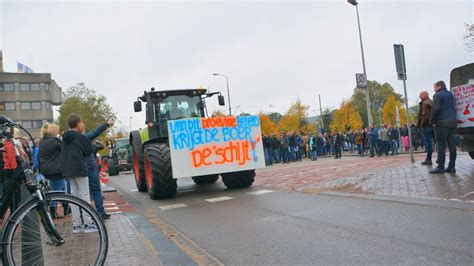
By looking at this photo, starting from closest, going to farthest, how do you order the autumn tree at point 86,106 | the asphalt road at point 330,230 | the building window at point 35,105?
the asphalt road at point 330,230
the autumn tree at point 86,106
the building window at point 35,105

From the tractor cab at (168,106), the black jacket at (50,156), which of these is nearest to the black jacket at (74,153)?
the black jacket at (50,156)

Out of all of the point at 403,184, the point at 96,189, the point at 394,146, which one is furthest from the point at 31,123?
the point at 403,184

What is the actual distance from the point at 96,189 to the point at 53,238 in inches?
158

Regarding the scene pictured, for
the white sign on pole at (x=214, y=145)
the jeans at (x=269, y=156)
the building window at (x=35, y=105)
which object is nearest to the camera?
the white sign on pole at (x=214, y=145)

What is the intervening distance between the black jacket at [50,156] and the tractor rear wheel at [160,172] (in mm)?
2211

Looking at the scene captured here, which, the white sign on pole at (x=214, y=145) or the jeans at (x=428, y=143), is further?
the jeans at (x=428, y=143)

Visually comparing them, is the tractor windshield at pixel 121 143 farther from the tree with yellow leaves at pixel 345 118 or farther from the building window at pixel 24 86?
the building window at pixel 24 86

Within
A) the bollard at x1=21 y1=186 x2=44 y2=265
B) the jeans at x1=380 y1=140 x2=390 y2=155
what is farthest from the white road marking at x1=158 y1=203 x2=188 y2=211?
the jeans at x1=380 y1=140 x2=390 y2=155

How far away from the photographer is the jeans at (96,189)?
7.60 m

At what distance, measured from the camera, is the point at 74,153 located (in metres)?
6.55

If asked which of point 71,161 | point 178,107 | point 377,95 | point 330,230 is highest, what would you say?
point 377,95

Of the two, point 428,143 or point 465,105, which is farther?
point 428,143

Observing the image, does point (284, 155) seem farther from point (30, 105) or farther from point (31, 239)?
point (30, 105)

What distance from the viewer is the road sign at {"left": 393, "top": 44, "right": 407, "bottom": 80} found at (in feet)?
40.2
